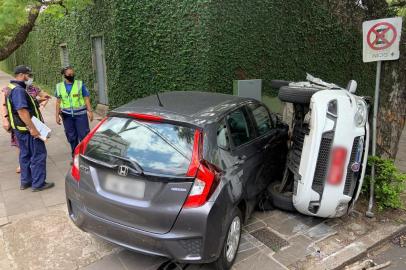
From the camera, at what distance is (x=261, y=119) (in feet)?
13.7

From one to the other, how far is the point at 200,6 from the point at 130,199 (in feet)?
16.6

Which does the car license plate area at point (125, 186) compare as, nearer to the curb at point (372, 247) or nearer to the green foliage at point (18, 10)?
the curb at point (372, 247)

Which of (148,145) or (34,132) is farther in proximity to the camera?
(34,132)

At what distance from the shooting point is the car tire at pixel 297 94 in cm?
384

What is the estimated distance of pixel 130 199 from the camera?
2771 millimetres

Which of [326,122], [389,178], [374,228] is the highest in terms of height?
[326,122]

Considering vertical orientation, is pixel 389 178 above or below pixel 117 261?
above

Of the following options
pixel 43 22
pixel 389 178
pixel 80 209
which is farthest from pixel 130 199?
pixel 43 22

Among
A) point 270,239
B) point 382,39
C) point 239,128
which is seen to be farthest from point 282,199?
point 382,39

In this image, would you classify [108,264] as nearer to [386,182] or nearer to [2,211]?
[2,211]

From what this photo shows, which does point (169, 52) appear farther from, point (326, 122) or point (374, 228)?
point (374, 228)

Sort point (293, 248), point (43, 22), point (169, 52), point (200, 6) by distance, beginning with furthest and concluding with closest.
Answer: point (43, 22), point (169, 52), point (200, 6), point (293, 248)

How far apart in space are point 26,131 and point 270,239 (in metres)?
3.36

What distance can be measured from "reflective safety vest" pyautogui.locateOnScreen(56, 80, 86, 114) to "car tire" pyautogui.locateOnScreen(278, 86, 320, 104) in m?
3.31
